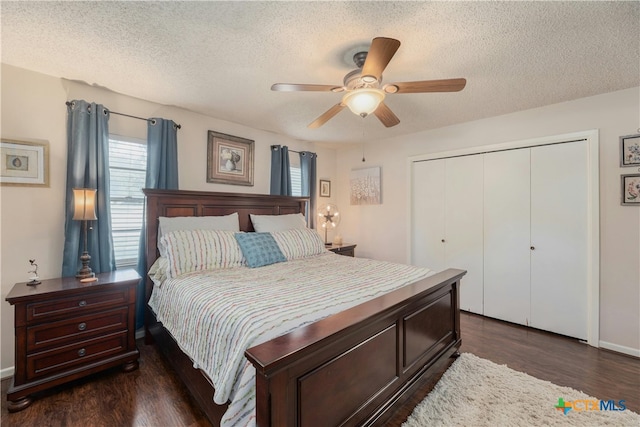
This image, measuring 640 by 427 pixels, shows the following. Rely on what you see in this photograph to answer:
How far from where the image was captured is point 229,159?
3525 millimetres

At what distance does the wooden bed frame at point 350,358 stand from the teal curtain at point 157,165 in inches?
5.9

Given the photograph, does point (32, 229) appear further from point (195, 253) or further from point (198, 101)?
point (198, 101)

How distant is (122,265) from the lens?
2711 mm

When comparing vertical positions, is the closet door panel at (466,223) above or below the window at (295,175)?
below

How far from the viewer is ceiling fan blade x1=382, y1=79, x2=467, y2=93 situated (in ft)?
5.74

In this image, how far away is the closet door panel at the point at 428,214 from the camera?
3.78 metres

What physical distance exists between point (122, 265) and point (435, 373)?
307 centimetres

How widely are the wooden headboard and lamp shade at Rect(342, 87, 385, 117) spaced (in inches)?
75.2

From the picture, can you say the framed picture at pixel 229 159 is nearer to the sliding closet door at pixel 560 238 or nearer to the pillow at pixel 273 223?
the pillow at pixel 273 223

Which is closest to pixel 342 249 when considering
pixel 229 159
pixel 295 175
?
pixel 295 175

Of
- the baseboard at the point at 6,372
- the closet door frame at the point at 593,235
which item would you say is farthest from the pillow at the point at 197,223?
the closet door frame at the point at 593,235

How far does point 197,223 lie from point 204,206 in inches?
14.0

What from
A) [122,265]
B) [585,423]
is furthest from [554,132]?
[122,265]

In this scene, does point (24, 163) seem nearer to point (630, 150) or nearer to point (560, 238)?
point (560, 238)
